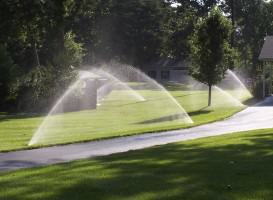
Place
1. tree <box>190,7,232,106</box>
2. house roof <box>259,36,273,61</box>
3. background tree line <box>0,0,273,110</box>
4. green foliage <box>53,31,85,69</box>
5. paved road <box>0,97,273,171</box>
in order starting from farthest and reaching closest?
background tree line <box>0,0,273,110</box>, house roof <box>259,36,273,61</box>, green foliage <box>53,31,85,69</box>, tree <box>190,7,232,106</box>, paved road <box>0,97,273,171</box>

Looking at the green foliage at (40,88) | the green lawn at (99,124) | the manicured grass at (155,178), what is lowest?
the green lawn at (99,124)

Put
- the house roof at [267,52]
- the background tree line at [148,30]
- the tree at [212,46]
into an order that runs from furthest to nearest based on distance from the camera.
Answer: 1. the background tree line at [148,30]
2. the house roof at [267,52]
3. the tree at [212,46]

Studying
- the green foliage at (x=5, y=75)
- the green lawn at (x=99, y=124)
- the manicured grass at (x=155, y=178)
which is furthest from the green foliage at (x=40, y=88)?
the manicured grass at (x=155, y=178)

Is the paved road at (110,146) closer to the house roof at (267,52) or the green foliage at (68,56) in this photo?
the green foliage at (68,56)

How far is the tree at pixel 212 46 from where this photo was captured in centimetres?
3309

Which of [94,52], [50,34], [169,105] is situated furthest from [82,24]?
[169,105]

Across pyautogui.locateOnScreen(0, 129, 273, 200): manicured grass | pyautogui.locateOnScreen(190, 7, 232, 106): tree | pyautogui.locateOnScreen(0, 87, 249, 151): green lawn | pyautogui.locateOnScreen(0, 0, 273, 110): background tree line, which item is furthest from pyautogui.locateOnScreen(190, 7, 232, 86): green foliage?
pyautogui.locateOnScreen(0, 0, 273, 110): background tree line

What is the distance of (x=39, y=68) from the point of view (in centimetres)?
3916

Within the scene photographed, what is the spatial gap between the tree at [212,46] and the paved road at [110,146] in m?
8.66

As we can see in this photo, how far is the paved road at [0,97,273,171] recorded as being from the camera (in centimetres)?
1356

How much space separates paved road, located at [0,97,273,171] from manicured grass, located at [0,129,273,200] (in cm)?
176

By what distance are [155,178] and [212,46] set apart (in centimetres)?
2447

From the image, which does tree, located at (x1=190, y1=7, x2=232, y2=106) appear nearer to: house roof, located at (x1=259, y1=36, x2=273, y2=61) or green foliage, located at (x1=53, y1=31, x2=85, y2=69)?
green foliage, located at (x1=53, y1=31, x2=85, y2=69)

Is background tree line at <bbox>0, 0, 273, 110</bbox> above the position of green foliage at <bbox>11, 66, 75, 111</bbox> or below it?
above
